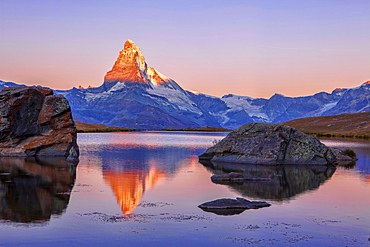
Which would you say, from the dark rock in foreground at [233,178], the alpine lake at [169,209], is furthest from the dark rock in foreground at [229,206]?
the dark rock in foreground at [233,178]

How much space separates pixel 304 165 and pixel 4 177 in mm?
32436

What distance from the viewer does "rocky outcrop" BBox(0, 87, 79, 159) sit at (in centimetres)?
5559

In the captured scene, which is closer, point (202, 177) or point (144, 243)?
point (144, 243)

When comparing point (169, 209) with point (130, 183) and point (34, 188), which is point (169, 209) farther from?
point (34, 188)

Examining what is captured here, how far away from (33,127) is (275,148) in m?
29.7

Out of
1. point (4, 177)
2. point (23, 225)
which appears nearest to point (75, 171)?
point (4, 177)

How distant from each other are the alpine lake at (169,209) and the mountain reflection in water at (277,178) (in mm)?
100

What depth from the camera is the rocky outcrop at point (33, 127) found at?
55.6 m

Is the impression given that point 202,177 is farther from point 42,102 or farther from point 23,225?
point 42,102

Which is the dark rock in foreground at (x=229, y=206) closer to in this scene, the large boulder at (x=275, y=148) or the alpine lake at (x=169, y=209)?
the alpine lake at (x=169, y=209)

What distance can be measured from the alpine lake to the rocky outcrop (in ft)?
34.0

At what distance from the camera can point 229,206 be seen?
26484 mm

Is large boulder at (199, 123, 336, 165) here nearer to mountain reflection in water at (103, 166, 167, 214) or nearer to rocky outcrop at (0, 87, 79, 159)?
mountain reflection in water at (103, 166, 167, 214)

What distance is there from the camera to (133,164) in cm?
5319
